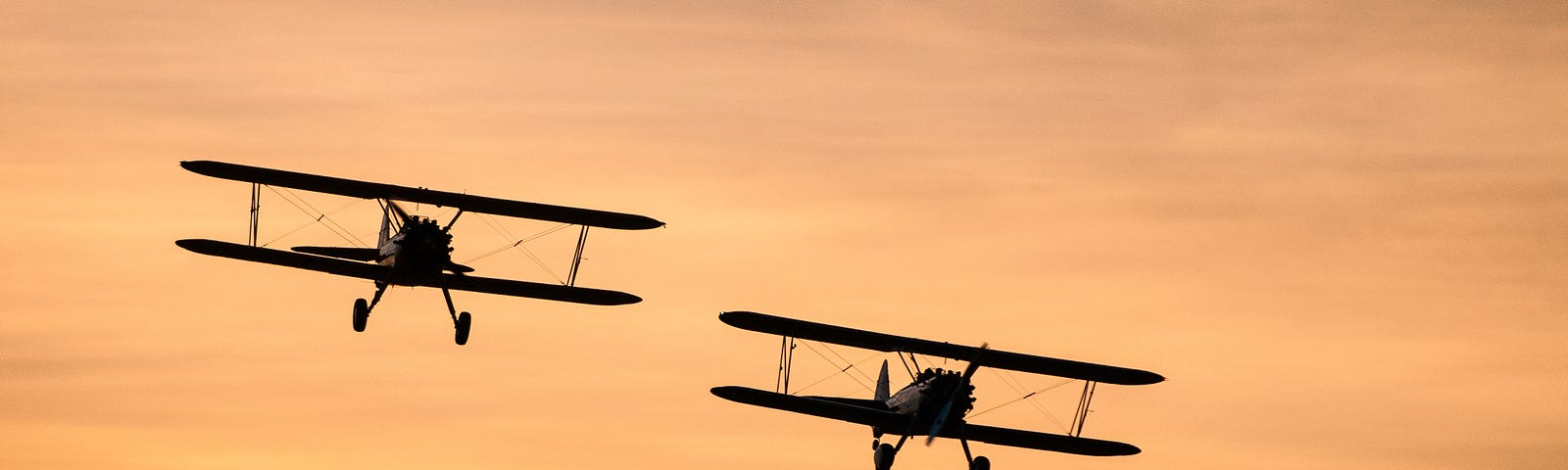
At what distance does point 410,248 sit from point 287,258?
2643 mm

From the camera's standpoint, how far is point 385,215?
4909cm

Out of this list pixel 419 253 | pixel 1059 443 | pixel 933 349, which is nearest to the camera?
pixel 419 253

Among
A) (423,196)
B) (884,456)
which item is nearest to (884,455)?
(884,456)

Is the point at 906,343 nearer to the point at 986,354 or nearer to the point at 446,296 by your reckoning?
the point at 986,354

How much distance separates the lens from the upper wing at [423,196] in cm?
4653

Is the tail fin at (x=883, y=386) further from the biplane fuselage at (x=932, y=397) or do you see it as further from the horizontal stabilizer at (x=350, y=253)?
the horizontal stabilizer at (x=350, y=253)

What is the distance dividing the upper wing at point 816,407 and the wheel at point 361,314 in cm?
805

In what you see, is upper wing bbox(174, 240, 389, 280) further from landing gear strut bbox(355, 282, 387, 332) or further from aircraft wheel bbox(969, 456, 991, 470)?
aircraft wheel bbox(969, 456, 991, 470)

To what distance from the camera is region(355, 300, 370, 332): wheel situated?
49031mm

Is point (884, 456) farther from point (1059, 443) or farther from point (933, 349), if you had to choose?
point (1059, 443)

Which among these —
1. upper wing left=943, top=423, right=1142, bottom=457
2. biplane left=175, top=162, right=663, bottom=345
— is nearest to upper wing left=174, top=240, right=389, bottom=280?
biplane left=175, top=162, right=663, bottom=345

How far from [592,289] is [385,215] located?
193 inches

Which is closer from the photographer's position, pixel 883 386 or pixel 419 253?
pixel 419 253

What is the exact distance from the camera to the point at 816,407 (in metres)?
50.0
